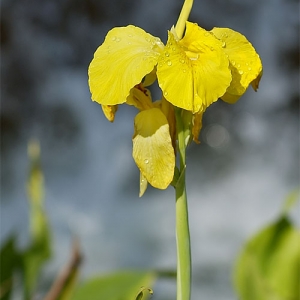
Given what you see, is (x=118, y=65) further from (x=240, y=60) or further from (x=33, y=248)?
(x=33, y=248)

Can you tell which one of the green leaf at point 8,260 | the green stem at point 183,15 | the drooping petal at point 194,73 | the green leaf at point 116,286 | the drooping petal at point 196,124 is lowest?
the green leaf at point 116,286

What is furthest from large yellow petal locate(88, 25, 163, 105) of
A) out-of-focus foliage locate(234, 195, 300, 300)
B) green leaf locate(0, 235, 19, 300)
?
green leaf locate(0, 235, 19, 300)

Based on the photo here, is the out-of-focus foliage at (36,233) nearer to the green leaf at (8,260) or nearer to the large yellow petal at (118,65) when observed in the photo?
the green leaf at (8,260)

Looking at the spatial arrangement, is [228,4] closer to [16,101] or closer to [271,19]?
[271,19]

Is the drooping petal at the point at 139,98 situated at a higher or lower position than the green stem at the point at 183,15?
lower

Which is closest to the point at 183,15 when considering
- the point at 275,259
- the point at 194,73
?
the point at 194,73

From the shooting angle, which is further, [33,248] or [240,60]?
[33,248]

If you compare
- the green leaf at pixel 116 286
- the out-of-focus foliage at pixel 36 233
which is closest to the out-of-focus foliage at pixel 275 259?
the green leaf at pixel 116 286

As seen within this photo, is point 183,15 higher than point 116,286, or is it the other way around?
point 183,15
